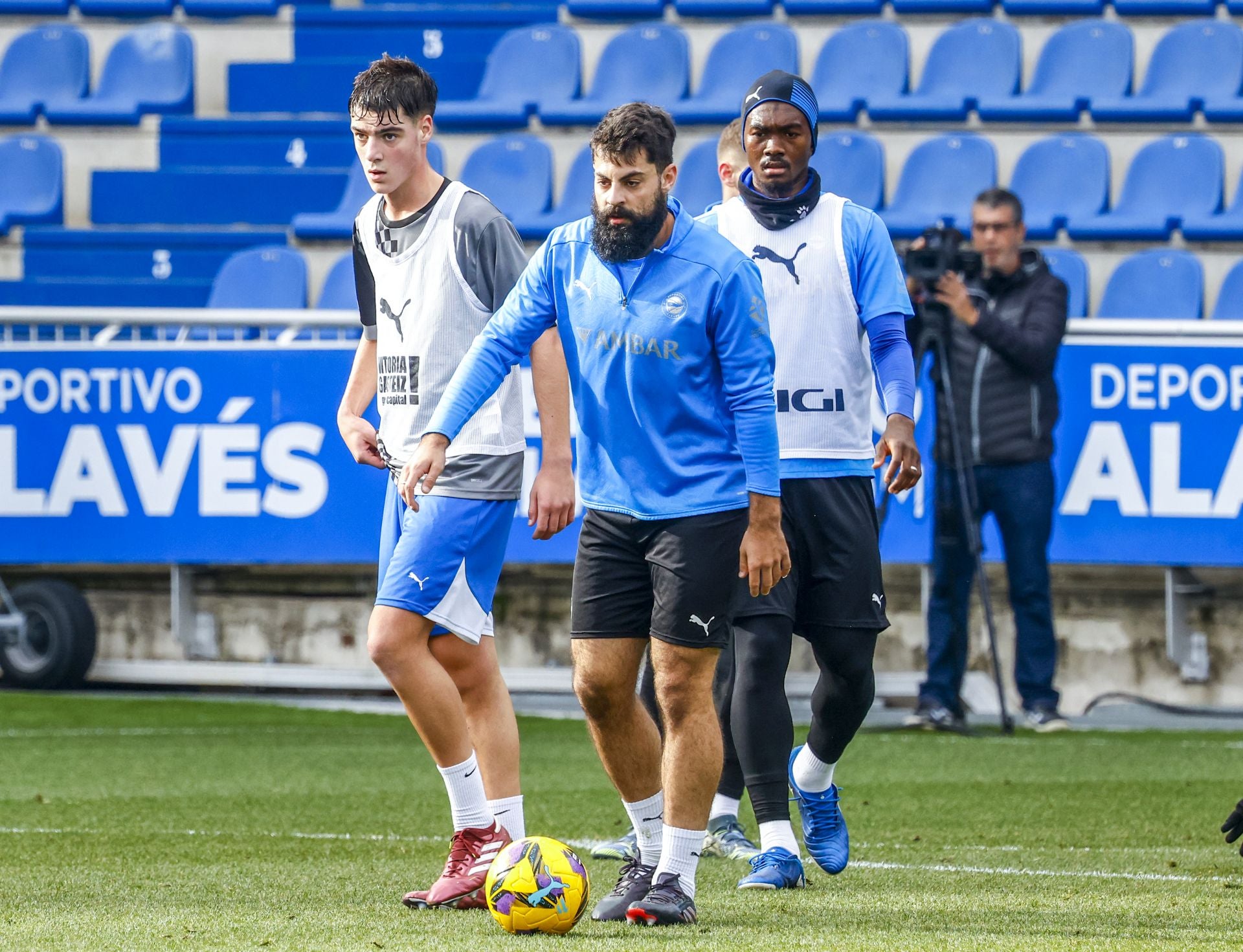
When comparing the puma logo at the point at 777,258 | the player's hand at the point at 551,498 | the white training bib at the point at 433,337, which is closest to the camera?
the player's hand at the point at 551,498

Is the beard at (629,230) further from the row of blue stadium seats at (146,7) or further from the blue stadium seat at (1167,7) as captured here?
the row of blue stadium seats at (146,7)

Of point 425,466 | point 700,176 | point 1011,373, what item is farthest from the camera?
point 700,176

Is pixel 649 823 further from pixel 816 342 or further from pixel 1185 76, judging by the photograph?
pixel 1185 76

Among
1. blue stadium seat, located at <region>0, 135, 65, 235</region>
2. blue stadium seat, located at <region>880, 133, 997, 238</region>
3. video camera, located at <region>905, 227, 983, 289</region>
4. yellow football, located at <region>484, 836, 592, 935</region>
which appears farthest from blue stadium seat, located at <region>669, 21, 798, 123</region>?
yellow football, located at <region>484, 836, 592, 935</region>

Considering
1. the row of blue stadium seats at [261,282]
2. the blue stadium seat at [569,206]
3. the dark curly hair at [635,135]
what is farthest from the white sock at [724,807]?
the blue stadium seat at [569,206]

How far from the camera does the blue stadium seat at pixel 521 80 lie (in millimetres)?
13656

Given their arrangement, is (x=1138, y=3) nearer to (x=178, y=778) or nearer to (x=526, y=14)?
(x=526, y=14)

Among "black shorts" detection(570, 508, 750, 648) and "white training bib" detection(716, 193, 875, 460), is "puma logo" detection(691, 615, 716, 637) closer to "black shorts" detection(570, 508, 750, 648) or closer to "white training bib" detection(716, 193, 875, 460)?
"black shorts" detection(570, 508, 750, 648)

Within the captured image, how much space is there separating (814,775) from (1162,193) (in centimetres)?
854

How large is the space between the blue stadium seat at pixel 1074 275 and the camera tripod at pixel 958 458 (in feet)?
9.59

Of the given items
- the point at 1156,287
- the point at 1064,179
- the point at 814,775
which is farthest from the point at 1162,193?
the point at 814,775

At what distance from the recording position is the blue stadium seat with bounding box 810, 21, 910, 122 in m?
13.3

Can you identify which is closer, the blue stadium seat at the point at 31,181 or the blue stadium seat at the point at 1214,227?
the blue stadium seat at the point at 1214,227

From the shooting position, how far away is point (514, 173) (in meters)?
13.0
